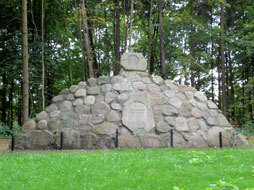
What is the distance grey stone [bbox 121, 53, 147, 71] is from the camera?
9523 millimetres

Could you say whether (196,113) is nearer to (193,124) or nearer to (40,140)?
(193,124)

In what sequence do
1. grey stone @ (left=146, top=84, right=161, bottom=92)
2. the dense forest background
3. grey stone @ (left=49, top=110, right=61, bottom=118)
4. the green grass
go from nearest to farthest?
the green grass, grey stone @ (left=49, top=110, right=61, bottom=118), grey stone @ (left=146, top=84, right=161, bottom=92), the dense forest background

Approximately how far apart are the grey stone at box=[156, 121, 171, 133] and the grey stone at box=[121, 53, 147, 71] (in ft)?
6.81

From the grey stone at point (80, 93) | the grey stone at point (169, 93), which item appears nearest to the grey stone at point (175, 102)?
the grey stone at point (169, 93)

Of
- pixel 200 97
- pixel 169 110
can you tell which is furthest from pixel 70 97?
pixel 200 97

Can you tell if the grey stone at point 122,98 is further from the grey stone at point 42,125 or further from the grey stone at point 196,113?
the grey stone at point 42,125

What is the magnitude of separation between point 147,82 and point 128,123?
5.64ft

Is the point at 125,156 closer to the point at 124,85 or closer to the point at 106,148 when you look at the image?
the point at 106,148

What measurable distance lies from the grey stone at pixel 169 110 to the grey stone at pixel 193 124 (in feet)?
1.82

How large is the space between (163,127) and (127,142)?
1301mm

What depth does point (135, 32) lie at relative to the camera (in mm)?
22016

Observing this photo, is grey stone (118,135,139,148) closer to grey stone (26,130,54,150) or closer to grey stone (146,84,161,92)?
grey stone (146,84,161,92)

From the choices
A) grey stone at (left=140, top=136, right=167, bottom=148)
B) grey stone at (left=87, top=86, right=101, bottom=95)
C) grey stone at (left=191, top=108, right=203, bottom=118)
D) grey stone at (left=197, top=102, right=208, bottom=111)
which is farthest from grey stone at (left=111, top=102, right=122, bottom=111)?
grey stone at (left=197, top=102, right=208, bottom=111)

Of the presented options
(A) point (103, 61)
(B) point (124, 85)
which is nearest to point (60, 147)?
(B) point (124, 85)
